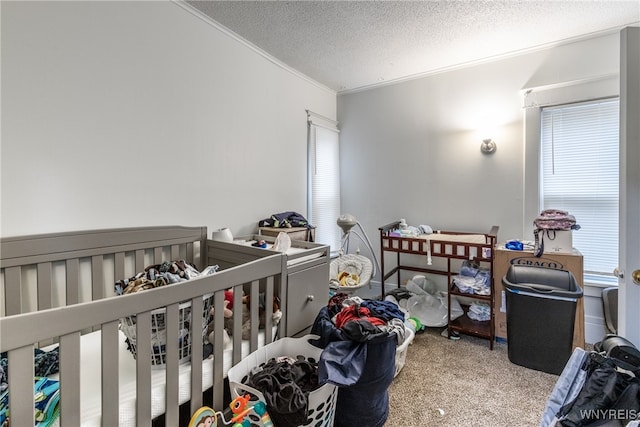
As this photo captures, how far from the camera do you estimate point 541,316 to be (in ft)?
6.64

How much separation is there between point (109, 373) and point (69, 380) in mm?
99

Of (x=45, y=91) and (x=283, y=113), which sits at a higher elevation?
(x=283, y=113)

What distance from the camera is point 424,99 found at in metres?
3.12

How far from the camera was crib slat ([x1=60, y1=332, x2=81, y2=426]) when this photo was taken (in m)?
0.87

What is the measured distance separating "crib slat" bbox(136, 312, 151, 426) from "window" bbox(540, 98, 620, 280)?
3.03m

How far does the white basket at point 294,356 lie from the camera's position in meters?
1.26

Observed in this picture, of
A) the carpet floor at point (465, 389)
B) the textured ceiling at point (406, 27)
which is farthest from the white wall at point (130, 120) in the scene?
the carpet floor at point (465, 389)

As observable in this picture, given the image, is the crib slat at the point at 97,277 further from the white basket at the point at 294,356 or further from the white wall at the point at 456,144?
the white wall at the point at 456,144

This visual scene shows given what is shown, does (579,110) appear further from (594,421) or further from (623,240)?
(594,421)

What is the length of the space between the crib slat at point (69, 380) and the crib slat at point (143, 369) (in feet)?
0.54

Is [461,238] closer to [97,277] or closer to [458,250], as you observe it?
[458,250]

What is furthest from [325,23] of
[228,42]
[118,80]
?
[118,80]

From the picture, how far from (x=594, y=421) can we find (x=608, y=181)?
7.15ft

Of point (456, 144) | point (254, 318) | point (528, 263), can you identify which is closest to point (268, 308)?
point (254, 318)
